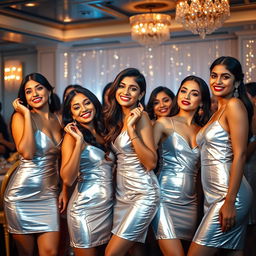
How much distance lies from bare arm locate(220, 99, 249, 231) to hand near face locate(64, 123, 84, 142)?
949 mm

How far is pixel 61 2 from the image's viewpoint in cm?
661

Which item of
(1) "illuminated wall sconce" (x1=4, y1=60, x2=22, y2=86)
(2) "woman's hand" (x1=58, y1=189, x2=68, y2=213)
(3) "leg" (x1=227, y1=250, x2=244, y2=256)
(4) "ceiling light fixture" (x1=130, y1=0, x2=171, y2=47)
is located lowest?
(3) "leg" (x1=227, y1=250, x2=244, y2=256)

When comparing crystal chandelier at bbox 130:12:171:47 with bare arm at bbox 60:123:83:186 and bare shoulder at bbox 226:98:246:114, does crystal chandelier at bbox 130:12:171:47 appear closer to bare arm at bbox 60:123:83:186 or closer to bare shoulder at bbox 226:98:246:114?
bare arm at bbox 60:123:83:186

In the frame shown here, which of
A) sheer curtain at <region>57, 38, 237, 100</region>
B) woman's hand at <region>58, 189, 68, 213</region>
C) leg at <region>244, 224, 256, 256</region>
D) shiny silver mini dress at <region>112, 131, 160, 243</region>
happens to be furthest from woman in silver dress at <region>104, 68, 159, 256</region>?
sheer curtain at <region>57, 38, 237, 100</region>

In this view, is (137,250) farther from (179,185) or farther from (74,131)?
(74,131)

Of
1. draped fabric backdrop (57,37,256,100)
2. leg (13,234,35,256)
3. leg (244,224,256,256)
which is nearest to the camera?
leg (13,234,35,256)

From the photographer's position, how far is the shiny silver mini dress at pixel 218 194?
2633 mm

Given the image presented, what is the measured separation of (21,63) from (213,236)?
8230mm

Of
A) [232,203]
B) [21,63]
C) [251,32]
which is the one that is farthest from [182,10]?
[21,63]

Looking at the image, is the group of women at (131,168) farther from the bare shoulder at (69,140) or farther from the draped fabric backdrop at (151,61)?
the draped fabric backdrop at (151,61)

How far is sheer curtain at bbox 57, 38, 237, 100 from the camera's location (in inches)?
335

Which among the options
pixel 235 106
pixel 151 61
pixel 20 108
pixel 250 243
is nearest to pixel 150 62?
pixel 151 61

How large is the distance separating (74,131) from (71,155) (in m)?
0.17

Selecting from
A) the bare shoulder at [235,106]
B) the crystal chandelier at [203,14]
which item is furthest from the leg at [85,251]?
the crystal chandelier at [203,14]
